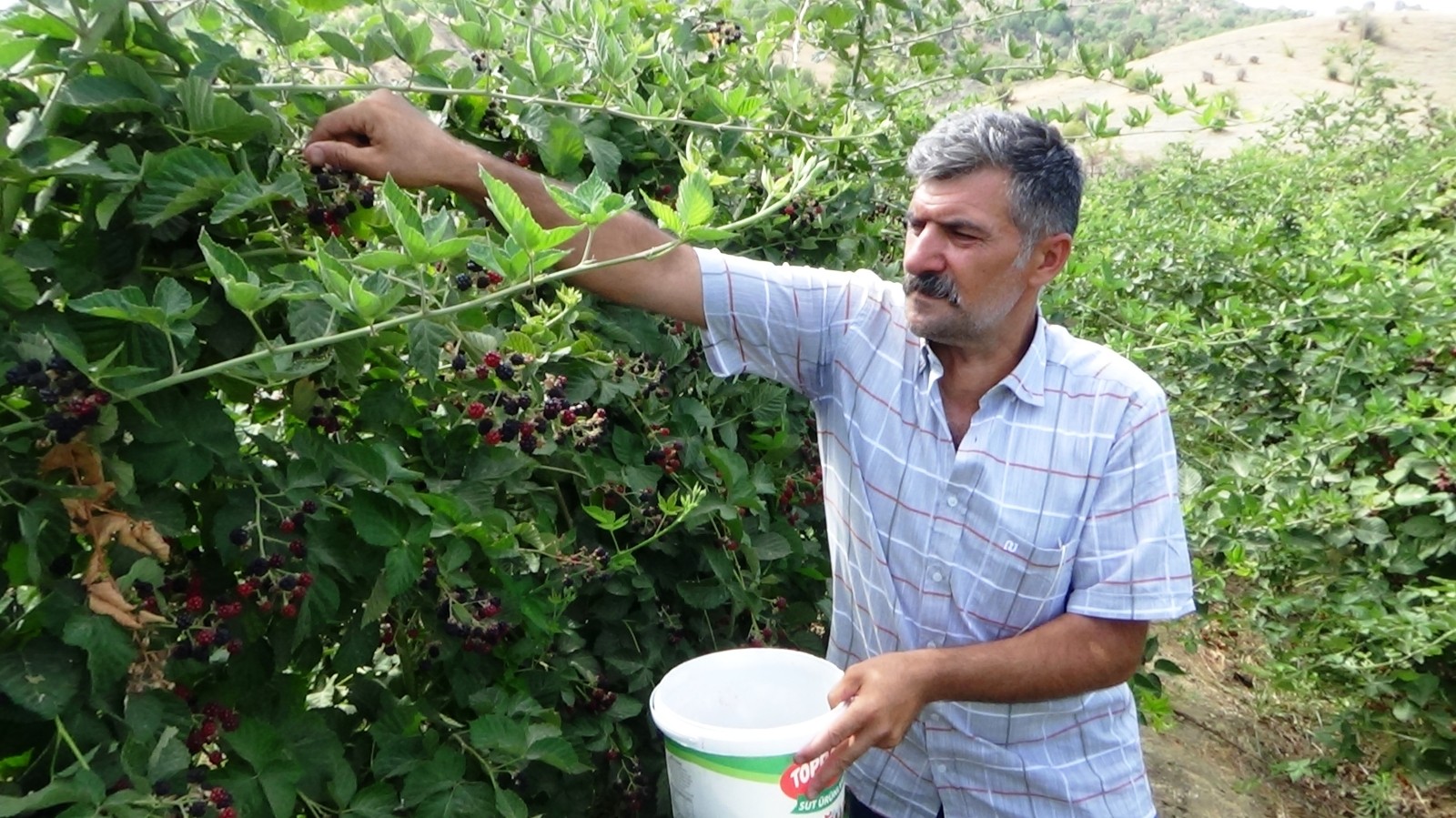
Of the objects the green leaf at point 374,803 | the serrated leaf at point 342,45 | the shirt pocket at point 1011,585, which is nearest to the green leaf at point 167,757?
the green leaf at point 374,803

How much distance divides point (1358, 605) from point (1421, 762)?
2.42 feet

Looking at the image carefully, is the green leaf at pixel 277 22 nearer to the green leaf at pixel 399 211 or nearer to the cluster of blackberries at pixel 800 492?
the green leaf at pixel 399 211

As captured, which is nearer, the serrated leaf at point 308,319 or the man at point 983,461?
the serrated leaf at point 308,319

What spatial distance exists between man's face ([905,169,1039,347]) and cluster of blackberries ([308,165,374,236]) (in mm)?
933

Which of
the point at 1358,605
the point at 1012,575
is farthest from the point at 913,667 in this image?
the point at 1358,605

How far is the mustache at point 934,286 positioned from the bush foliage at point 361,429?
0.31 metres

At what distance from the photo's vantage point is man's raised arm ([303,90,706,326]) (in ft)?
5.28

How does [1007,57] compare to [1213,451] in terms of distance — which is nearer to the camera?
[1007,57]

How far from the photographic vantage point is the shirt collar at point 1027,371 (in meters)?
2.05

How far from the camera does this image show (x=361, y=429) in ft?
5.36

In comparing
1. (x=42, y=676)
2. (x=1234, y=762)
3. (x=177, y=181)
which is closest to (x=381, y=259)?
(x=177, y=181)

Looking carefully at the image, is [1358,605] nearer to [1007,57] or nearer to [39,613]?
[1007,57]

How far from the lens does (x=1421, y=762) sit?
3.91m

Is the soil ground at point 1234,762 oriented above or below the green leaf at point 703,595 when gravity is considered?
Answer: below
